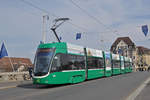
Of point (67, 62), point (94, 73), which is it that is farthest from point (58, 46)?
point (94, 73)

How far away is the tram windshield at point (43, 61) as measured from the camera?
48.9ft

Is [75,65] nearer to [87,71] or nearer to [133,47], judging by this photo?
[87,71]

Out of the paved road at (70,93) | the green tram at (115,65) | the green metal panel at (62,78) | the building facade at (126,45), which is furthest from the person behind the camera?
the building facade at (126,45)

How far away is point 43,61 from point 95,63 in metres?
8.87

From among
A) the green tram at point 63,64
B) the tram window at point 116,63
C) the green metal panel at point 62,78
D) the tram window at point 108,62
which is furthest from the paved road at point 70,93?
the tram window at point 116,63

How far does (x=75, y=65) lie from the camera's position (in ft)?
59.5

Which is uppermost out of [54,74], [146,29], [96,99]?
[146,29]

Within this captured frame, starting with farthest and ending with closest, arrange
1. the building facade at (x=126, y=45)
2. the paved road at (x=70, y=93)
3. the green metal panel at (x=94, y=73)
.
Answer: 1. the building facade at (x=126, y=45)
2. the green metal panel at (x=94, y=73)
3. the paved road at (x=70, y=93)

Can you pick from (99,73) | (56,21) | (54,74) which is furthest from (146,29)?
(54,74)

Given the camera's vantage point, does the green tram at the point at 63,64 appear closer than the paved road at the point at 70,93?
No

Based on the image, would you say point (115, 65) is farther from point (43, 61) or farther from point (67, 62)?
point (43, 61)

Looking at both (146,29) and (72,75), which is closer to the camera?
(72,75)

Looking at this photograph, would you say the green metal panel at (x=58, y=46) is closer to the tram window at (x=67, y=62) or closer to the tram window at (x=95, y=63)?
the tram window at (x=67, y=62)

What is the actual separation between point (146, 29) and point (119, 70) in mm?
12514
